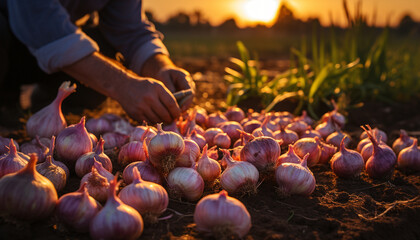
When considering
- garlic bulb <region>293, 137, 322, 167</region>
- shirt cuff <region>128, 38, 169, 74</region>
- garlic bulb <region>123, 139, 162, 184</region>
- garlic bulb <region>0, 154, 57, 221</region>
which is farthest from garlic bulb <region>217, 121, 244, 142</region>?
garlic bulb <region>0, 154, 57, 221</region>

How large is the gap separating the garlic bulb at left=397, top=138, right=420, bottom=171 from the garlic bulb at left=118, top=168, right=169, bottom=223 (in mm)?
1162

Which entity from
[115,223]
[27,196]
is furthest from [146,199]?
[27,196]

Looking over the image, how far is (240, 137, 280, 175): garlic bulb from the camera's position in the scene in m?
1.38

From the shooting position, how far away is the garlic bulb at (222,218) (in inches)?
39.2

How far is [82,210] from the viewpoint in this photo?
40.3 inches

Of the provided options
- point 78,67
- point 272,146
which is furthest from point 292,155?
point 78,67

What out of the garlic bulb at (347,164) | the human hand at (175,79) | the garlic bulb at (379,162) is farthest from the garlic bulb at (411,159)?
the human hand at (175,79)

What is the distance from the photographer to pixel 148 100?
1.83 metres

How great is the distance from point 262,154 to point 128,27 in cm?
184

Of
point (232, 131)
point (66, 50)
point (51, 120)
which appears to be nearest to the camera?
point (51, 120)

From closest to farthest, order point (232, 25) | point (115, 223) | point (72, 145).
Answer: point (115, 223), point (72, 145), point (232, 25)

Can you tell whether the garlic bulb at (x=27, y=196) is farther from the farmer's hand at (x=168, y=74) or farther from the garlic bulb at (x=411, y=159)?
the garlic bulb at (x=411, y=159)

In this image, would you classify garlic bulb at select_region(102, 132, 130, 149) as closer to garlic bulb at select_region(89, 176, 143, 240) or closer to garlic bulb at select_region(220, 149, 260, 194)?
garlic bulb at select_region(220, 149, 260, 194)

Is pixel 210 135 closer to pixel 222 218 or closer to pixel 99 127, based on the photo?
pixel 99 127
